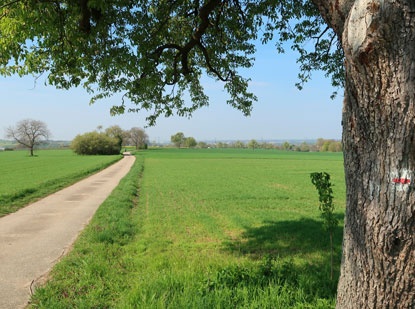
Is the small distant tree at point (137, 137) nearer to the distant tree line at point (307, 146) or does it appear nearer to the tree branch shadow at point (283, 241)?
the distant tree line at point (307, 146)

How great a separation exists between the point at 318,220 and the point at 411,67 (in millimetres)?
8976

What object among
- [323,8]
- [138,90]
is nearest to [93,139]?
[138,90]

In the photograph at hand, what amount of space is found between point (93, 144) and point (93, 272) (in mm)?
85499

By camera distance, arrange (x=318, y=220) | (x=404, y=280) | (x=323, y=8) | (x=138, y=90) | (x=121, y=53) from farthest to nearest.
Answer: (x=318, y=220) → (x=138, y=90) → (x=121, y=53) → (x=323, y=8) → (x=404, y=280)

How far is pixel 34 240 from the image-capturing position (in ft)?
22.7

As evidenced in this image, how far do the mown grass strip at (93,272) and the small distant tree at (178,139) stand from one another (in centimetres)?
17934

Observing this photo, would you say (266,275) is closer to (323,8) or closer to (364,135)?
(364,135)

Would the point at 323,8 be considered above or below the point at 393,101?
above

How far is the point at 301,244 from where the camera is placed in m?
7.16

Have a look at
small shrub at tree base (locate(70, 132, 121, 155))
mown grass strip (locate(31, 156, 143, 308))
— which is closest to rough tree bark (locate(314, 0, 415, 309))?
mown grass strip (locate(31, 156, 143, 308))

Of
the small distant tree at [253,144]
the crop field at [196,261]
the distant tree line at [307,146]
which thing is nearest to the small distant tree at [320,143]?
the distant tree line at [307,146]

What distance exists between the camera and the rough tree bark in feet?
7.32

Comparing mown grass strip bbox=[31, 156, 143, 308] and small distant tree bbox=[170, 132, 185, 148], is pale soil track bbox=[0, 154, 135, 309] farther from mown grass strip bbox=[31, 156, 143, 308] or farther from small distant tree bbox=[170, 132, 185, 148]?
small distant tree bbox=[170, 132, 185, 148]

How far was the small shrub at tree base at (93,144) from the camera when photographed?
83.1 metres
